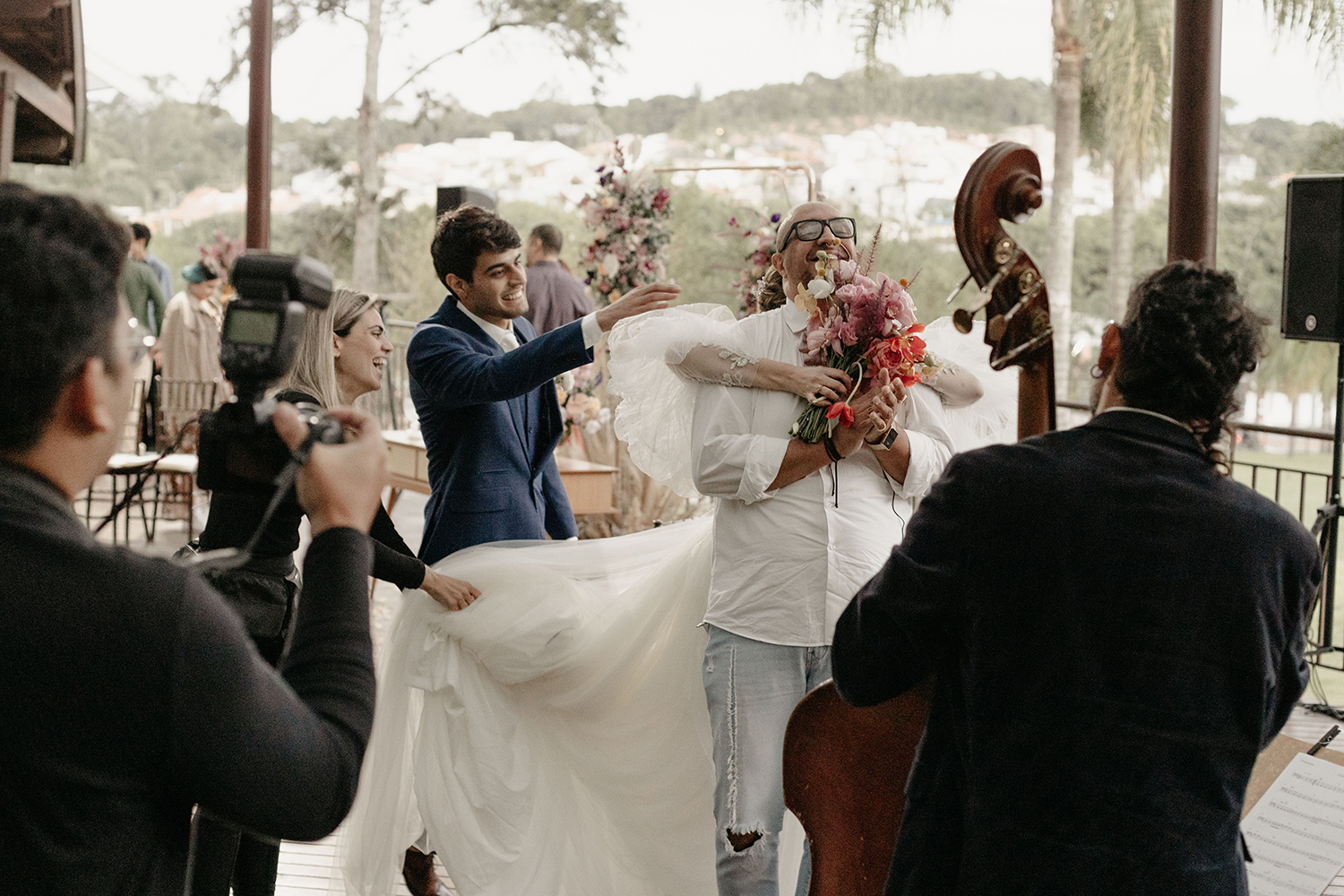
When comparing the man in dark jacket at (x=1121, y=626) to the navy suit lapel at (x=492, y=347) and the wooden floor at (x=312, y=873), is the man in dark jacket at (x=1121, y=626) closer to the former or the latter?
the navy suit lapel at (x=492, y=347)

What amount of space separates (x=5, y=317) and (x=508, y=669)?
6.78 ft

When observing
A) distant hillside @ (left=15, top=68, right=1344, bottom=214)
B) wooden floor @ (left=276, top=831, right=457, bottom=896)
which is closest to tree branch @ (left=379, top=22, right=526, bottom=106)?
distant hillside @ (left=15, top=68, right=1344, bottom=214)

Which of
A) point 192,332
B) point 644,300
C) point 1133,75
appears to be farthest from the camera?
point 1133,75

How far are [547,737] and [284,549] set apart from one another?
101 centimetres

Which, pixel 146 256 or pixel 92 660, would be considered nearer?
pixel 92 660

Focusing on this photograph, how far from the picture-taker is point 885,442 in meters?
2.39

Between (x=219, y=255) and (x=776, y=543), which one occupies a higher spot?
(x=219, y=255)

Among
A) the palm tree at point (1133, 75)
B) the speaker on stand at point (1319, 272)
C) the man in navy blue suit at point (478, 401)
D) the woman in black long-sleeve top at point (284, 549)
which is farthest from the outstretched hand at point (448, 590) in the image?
the palm tree at point (1133, 75)

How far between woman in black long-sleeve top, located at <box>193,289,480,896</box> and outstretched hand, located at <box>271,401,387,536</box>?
0.74m

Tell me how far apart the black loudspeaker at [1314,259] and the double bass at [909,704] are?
13.0 ft

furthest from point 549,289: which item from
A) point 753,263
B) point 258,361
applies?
point 258,361

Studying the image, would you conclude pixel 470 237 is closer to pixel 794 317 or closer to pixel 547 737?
pixel 794 317

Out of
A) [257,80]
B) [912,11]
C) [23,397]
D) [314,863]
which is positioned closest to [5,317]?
[23,397]

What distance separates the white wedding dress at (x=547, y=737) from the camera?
2.88 meters
